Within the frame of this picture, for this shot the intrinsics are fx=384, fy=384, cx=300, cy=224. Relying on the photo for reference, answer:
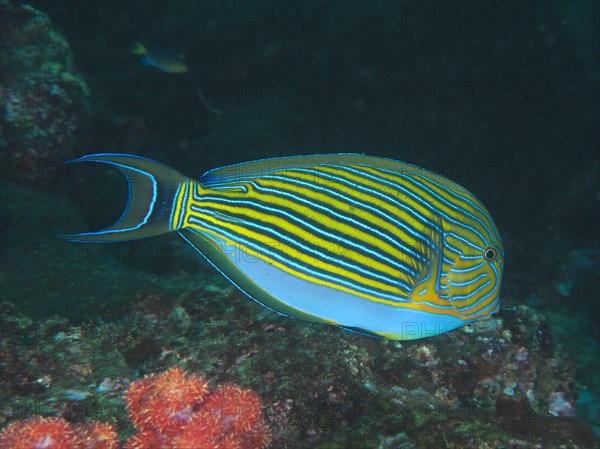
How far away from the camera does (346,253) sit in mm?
2477

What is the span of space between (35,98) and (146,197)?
22.0 ft

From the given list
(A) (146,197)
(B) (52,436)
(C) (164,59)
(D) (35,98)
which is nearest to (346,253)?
(A) (146,197)

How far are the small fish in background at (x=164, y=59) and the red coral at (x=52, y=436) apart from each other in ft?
26.6

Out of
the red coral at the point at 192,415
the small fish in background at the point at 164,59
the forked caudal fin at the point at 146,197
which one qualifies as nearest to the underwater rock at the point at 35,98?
the small fish in background at the point at 164,59

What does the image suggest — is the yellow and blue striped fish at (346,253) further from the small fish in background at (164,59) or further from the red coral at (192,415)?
the small fish in background at (164,59)

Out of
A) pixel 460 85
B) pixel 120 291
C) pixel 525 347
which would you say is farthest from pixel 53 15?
pixel 525 347

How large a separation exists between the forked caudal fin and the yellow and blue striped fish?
5.9 inches

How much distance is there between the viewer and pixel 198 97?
9.66 metres

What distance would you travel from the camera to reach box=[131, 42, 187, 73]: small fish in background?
336 inches

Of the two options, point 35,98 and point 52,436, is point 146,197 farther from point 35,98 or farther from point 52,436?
point 35,98

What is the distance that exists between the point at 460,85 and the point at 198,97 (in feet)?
20.2

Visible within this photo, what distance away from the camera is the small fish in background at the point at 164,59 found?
854 cm

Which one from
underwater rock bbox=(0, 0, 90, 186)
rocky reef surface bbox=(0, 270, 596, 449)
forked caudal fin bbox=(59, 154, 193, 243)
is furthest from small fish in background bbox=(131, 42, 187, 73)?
forked caudal fin bbox=(59, 154, 193, 243)

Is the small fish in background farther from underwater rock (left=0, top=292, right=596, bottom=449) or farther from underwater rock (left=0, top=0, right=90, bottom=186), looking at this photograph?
underwater rock (left=0, top=292, right=596, bottom=449)
